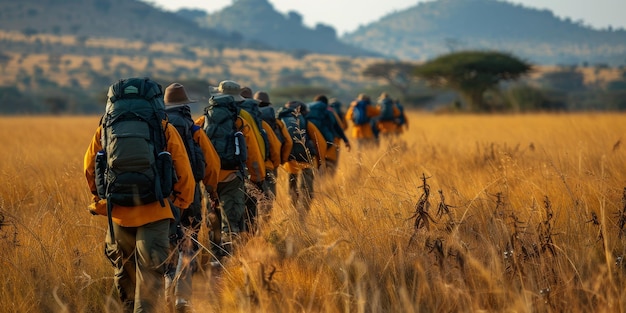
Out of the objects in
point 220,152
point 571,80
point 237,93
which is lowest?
point 571,80

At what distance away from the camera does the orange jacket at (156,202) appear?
14.1 ft

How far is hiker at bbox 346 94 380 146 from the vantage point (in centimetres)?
1433

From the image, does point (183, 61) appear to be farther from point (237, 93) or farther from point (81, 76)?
point (237, 93)

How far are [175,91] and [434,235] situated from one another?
2.14 m

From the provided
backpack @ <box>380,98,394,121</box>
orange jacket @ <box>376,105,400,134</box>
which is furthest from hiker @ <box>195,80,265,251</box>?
orange jacket @ <box>376,105,400,134</box>

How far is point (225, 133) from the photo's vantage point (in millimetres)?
6398

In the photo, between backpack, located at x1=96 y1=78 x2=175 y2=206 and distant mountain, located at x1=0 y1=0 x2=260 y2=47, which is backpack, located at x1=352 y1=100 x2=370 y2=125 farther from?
distant mountain, located at x1=0 y1=0 x2=260 y2=47

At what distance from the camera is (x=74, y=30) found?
128750 mm

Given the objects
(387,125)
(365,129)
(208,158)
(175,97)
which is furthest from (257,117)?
(387,125)

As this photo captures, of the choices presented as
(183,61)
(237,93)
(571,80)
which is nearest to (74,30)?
(183,61)

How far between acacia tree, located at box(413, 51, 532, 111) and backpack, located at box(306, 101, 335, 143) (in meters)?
34.3

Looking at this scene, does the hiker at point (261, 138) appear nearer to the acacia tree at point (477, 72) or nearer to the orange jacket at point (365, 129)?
the orange jacket at point (365, 129)

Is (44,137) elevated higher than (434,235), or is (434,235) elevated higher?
(434,235)

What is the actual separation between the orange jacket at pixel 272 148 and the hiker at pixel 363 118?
690 centimetres
